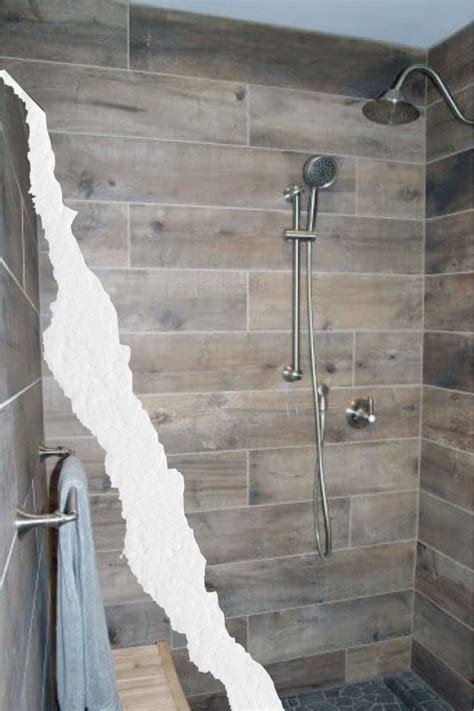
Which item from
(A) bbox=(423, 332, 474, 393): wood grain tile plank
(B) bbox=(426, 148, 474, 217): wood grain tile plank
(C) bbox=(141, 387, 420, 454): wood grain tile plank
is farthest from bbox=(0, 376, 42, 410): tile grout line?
(B) bbox=(426, 148, 474, 217): wood grain tile plank

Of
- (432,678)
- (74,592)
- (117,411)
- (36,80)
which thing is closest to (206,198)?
(36,80)

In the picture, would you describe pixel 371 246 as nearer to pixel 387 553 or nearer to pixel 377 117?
pixel 377 117

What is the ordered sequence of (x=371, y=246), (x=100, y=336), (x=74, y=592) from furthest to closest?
(x=371, y=246)
(x=100, y=336)
(x=74, y=592)

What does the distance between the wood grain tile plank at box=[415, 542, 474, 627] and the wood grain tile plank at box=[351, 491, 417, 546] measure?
9 centimetres

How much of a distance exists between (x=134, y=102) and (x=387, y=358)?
1.13 meters

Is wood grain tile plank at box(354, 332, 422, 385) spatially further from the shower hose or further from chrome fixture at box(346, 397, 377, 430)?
the shower hose

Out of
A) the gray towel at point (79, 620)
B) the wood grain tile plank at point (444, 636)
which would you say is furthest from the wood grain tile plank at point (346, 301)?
the wood grain tile plank at point (444, 636)

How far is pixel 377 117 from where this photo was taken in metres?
1.53

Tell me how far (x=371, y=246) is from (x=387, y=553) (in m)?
1.06

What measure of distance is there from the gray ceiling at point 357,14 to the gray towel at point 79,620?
1.37 meters

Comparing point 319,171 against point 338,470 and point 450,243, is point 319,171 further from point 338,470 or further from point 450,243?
point 338,470

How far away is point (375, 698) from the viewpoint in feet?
6.06

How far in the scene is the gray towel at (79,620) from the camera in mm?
947
